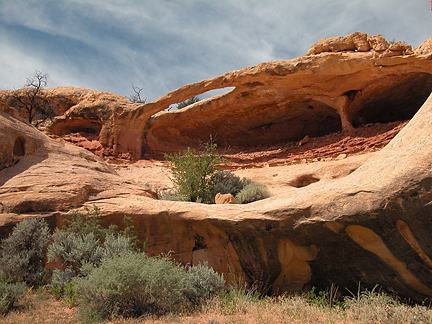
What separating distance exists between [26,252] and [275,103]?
11.1 m

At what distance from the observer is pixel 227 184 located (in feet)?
30.8

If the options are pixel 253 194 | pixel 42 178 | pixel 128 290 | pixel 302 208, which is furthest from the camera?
pixel 253 194

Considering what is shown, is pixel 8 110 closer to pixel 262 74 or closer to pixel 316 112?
pixel 262 74

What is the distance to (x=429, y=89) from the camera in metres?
11.4

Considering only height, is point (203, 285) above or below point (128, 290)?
below

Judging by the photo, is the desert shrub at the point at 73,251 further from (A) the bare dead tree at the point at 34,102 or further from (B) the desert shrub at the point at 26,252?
(A) the bare dead tree at the point at 34,102

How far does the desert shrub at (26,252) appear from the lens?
16.5 feet

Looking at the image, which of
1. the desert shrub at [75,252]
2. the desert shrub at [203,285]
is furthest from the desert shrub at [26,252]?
the desert shrub at [203,285]

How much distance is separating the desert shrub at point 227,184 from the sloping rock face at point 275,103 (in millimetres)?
4583

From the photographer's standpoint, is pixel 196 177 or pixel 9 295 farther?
pixel 196 177

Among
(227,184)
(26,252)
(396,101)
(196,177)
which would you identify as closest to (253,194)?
→ (227,184)

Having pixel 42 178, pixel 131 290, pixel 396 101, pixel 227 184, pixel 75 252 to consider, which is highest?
pixel 396 101

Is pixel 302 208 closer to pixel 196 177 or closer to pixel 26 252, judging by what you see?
pixel 26 252

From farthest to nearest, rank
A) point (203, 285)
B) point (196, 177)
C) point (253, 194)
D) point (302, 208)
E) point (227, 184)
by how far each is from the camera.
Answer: point (227, 184), point (196, 177), point (253, 194), point (203, 285), point (302, 208)
